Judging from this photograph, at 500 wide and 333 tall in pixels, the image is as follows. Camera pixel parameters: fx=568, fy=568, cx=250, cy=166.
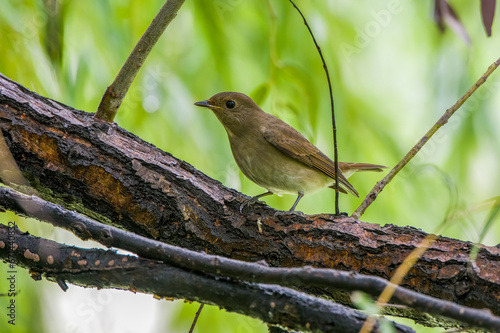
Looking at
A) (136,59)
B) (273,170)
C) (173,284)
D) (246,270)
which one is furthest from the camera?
(273,170)

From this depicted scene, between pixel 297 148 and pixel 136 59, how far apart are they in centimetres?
164

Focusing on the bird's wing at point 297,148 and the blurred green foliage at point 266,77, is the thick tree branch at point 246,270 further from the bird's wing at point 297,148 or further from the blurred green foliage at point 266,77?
the bird's wing at point 297,148

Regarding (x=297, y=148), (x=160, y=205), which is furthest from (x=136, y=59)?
(x=297, y=148)

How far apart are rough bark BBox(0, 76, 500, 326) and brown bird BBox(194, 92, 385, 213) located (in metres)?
1.12

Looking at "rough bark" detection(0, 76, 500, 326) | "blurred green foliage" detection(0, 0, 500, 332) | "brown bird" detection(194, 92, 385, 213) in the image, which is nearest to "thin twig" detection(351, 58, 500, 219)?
"rough bark" detection(0, 76, 500, 326)

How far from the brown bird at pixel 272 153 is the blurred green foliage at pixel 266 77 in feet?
0.36

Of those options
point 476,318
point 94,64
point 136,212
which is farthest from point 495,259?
point 94,64

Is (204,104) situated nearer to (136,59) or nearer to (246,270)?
(136,59)

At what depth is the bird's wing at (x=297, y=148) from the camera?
12.6 feet

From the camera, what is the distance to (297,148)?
12.7 ft

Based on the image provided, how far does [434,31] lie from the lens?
3562 millimetres

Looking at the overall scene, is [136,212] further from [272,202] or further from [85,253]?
[272,202]

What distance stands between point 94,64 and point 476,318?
8.25 ft

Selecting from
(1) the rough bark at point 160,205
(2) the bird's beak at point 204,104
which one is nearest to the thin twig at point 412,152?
(1) the rough bark at point 160,205
